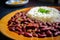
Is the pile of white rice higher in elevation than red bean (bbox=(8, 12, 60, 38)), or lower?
higher

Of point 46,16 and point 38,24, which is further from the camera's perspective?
point 46,16

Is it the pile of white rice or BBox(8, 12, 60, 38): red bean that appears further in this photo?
the pile of white rice

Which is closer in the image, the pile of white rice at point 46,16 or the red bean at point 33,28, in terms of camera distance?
the red bean at point 33,28

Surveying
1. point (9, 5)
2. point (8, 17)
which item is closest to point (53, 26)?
point (8, 17)

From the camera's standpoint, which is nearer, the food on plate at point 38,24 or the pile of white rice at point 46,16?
the food on plate at point 38,24

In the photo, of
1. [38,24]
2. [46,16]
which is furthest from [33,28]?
[46,16]

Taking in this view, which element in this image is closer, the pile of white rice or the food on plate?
the food on plate

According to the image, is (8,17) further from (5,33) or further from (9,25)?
(5,33)

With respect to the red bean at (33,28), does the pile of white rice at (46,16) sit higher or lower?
higher

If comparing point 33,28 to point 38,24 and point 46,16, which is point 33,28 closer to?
point 38,24
